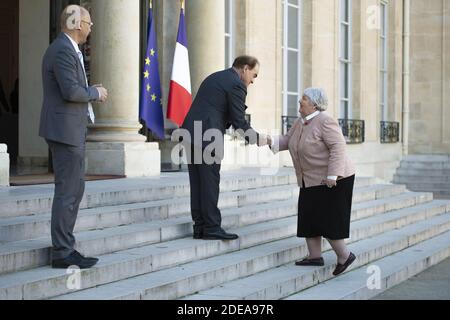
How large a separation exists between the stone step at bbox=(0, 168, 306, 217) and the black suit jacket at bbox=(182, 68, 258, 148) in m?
1.19

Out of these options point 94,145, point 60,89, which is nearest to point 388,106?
point 94,145

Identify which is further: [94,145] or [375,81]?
[375,81]

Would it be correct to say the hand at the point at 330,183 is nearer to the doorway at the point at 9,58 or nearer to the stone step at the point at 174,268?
the stone step at the point at 174,268

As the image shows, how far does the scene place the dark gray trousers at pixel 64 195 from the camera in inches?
225

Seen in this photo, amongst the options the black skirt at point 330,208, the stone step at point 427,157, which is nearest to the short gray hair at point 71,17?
the black skirt at point 330,208

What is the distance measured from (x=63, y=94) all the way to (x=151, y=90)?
5534 millimetres

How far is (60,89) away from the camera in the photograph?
5.70 metres

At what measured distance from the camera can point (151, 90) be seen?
11.2 m

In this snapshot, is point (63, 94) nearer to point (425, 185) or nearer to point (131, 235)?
point (131, 235)

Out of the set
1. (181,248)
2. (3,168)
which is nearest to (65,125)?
(181,248)

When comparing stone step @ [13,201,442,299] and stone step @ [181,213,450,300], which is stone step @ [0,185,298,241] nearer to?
stone step @ [13,201,442,299]

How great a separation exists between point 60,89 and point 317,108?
2310mm
